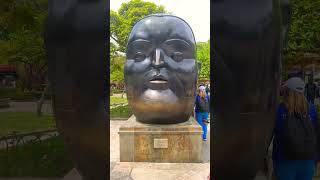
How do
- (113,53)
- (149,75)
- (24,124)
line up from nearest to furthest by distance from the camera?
(149,75), (24,124), (113,53)

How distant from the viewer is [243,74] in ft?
9.89

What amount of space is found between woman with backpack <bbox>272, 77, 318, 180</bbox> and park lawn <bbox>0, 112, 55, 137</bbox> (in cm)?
817

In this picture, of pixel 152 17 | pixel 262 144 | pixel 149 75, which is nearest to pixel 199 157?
pixel 149 75

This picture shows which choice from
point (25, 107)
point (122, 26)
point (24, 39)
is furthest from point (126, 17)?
point (24, 39)

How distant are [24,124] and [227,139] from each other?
959 cm

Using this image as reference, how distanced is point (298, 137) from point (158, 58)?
4200 millimetres

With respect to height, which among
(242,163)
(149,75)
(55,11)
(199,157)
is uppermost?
(55,11)

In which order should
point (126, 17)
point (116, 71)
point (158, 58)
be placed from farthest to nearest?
point (126, 17) < point (116, 71) < point (158, 58)

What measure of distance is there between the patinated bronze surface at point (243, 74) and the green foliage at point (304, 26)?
9.69m

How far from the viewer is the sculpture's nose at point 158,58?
7660 mm

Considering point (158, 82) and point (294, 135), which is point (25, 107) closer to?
point (158, 82)

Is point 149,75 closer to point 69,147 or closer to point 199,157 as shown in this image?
point 199,157

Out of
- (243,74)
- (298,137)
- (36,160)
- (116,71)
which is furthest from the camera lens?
(116,71)

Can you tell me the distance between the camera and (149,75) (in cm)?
773
